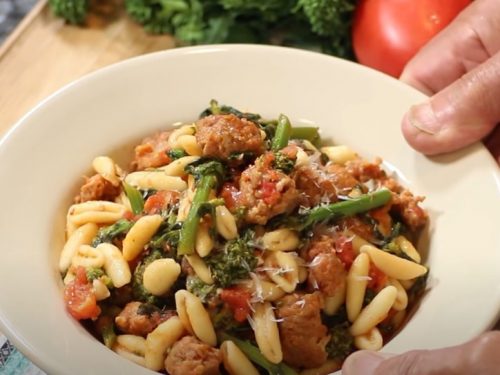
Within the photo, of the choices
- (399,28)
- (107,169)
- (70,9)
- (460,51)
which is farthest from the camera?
(70,9)

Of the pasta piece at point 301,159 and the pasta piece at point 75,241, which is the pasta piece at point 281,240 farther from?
the pasta piece at point 75,241

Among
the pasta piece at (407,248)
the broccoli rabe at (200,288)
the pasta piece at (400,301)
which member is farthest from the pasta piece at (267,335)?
the pasta piece at (407,248)

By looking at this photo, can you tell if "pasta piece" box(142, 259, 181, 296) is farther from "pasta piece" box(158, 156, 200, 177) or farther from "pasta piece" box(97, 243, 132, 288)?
"pasta piece" box(158, 156, 200, 177)

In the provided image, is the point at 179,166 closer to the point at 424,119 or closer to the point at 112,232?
the point at 112,232

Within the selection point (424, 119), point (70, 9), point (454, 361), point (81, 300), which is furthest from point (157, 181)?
point (70, 9)

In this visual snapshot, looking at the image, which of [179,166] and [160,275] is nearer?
[160,275]

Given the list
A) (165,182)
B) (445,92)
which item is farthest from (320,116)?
(165,182)

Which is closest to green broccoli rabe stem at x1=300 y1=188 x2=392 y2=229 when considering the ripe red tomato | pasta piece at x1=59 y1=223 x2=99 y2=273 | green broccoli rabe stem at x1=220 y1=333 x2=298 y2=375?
green broccoli rabe stem at x1=220 y1=333 x2=298 y2=375
